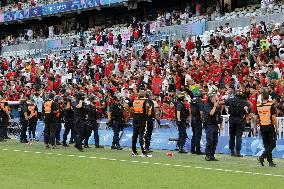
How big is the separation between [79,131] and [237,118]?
5.69 meters

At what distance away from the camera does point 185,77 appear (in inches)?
1188

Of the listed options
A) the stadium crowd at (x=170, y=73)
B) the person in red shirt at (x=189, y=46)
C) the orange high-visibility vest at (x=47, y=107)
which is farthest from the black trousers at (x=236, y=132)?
the person in red shirt at (x=189, y=46)

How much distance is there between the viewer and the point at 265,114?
58.2 ft

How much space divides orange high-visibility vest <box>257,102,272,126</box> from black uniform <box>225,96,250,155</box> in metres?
3.25

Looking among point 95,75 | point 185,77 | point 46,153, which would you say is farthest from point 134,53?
point 46,153

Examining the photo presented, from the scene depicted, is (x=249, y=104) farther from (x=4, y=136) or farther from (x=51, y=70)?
(x=51, y=70)

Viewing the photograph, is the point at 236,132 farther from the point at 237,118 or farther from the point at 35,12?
the point at 35,12

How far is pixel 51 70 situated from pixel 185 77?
17594 millimetres

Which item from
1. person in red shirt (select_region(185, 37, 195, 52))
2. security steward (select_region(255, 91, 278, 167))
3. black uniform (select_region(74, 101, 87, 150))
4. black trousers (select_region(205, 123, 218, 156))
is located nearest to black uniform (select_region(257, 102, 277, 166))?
security steward (select_region(255, 91, 278, 167))

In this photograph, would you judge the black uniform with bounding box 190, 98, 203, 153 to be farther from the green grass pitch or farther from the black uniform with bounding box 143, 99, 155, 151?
the black uniform with bounding box 143, 99, 155, 151

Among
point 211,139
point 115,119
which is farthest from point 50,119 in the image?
point 211,139

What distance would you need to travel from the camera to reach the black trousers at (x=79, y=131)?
77.9 ft

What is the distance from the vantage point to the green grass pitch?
45.3 ft

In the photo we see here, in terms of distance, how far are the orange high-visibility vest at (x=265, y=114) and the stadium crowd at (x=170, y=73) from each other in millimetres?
209
